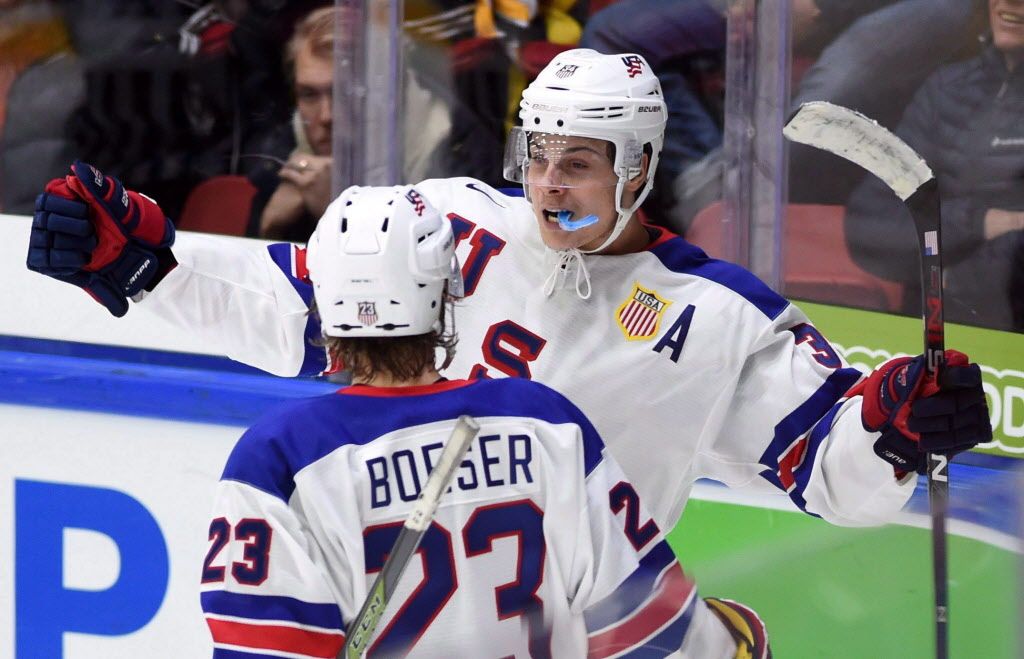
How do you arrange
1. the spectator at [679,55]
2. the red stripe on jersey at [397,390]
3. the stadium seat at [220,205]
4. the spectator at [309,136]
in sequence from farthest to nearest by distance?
the stadium seat at [220,205] → the spectator at [309,136] → the spectator at [679,55] → the red stripe on jersey at [397,390]

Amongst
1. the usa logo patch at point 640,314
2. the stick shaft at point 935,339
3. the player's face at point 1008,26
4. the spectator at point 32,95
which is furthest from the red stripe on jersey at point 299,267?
the spectator at point 32,95

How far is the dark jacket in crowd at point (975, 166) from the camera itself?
3166mm

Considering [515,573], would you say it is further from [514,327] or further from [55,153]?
[55,153]

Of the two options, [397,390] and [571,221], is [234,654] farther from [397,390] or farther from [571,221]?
[571,221]

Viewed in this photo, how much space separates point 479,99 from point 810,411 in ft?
4.87

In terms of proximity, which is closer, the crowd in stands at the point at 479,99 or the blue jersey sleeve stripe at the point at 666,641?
the blue jersey sleeve stripe at the point at 666,641

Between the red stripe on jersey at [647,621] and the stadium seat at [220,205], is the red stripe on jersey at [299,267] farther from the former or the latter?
the stadium seat at [220,205]

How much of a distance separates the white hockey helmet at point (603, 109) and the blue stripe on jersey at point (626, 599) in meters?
0.66

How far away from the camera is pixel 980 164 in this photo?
320cm

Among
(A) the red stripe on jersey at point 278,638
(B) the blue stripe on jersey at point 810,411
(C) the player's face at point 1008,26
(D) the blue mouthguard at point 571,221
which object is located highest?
(C) the player's face at point 1008,26

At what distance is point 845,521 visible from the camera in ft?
8.14

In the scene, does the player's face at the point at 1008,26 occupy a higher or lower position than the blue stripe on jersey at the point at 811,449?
higher

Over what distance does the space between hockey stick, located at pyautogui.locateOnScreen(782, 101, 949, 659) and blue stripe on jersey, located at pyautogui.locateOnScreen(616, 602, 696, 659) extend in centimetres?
41

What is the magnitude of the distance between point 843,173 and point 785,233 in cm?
17
